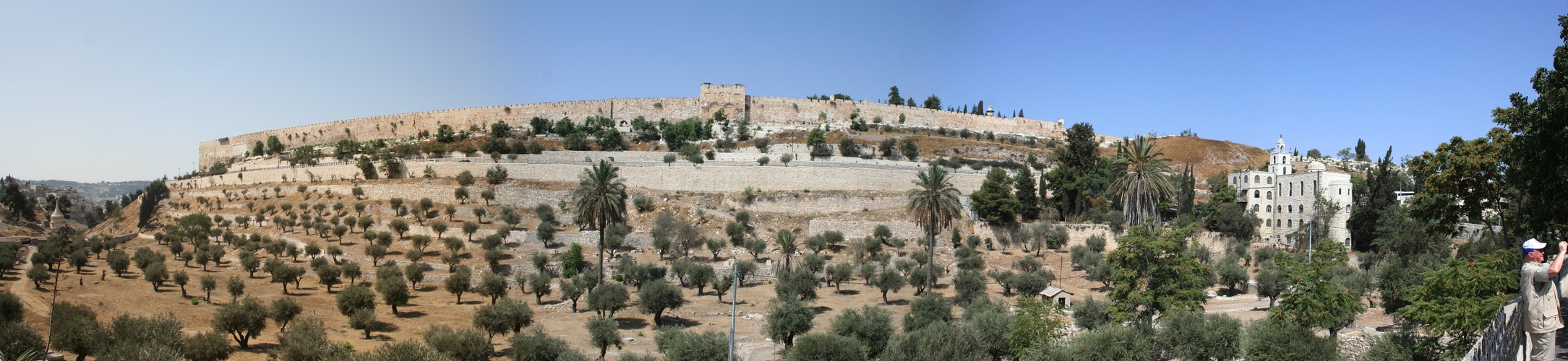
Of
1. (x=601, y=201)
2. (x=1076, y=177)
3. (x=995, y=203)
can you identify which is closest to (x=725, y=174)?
(x=995, y=203)

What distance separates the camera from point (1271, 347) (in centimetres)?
1717

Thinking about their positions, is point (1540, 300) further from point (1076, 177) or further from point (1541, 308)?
point (1076, 177)

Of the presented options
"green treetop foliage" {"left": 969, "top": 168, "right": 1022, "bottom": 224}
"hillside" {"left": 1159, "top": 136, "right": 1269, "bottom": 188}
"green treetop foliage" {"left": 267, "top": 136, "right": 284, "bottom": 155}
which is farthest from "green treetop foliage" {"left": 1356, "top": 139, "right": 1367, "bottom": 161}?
"green treetop foliage" {"left": 267, "top": 136, "right": 284, "bottom": 155}

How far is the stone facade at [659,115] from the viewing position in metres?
71.6

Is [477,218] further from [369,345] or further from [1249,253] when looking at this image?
[1249,253]

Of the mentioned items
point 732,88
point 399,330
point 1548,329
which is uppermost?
point 732,88

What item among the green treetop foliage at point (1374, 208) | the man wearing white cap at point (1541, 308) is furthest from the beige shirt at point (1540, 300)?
the green treetop foliage at point (1374, 208)

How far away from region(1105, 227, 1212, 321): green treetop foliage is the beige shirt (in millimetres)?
13673

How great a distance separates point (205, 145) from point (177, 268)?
56.3m

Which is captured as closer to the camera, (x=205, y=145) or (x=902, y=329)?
(x=902, y=329)

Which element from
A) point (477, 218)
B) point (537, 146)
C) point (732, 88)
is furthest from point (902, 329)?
point (732, 88)

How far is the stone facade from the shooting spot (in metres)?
71.6

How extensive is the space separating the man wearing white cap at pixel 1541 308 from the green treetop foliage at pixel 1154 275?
1366 centimetres

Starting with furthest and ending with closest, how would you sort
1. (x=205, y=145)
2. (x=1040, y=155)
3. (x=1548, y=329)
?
1. (x=205, y=145)
2. (x=1040, y=155)
3. (x=1548, y=329)
